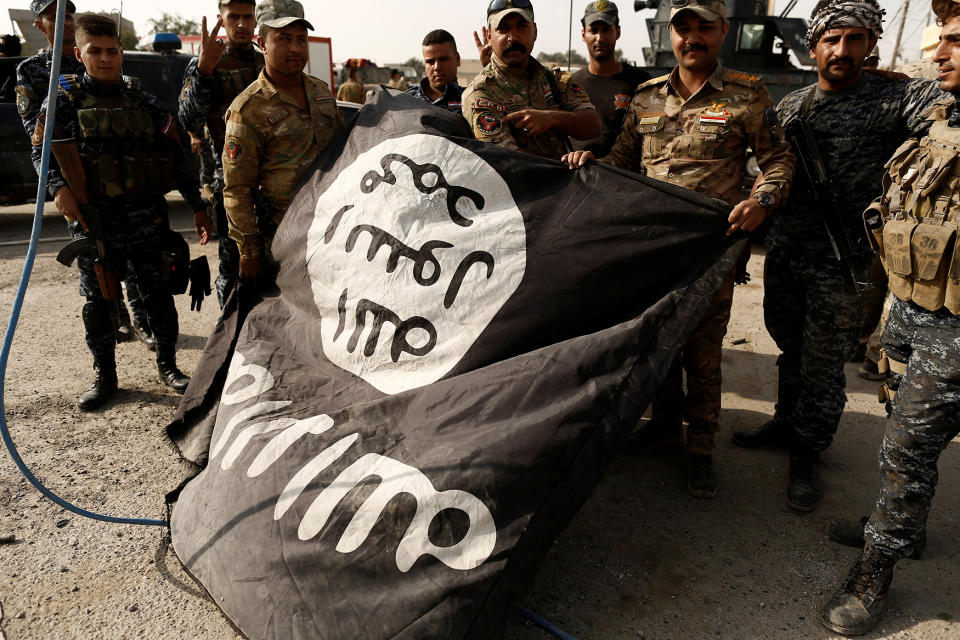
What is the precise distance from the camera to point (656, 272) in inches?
93.1

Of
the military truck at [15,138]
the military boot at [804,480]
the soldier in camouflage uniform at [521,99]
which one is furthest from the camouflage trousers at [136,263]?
the military truck at [15,138]

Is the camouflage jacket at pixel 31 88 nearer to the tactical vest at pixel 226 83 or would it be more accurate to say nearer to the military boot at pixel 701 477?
the tactical vest at pixel 226 83

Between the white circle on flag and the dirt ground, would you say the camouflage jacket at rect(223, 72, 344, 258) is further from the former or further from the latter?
the dirt ground

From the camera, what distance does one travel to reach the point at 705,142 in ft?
8.78

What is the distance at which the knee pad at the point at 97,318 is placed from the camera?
357 cm

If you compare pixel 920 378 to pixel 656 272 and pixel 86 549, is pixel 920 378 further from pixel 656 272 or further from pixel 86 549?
pixel 86 549

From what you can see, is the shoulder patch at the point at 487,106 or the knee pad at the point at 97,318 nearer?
the shoulder patch at the point at 487,106

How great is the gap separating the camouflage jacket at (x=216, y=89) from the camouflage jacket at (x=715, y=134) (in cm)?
→ 246

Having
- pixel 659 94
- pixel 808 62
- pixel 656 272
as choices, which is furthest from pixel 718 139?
pixel 808 62

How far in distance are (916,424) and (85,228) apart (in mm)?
3847

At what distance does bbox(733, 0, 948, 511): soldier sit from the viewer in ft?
8.45

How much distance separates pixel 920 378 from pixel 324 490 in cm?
191

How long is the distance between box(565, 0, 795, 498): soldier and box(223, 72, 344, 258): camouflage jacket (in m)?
1.32

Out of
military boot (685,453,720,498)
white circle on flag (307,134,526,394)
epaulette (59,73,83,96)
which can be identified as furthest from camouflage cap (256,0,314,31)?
military boot (685,453,720,498)
